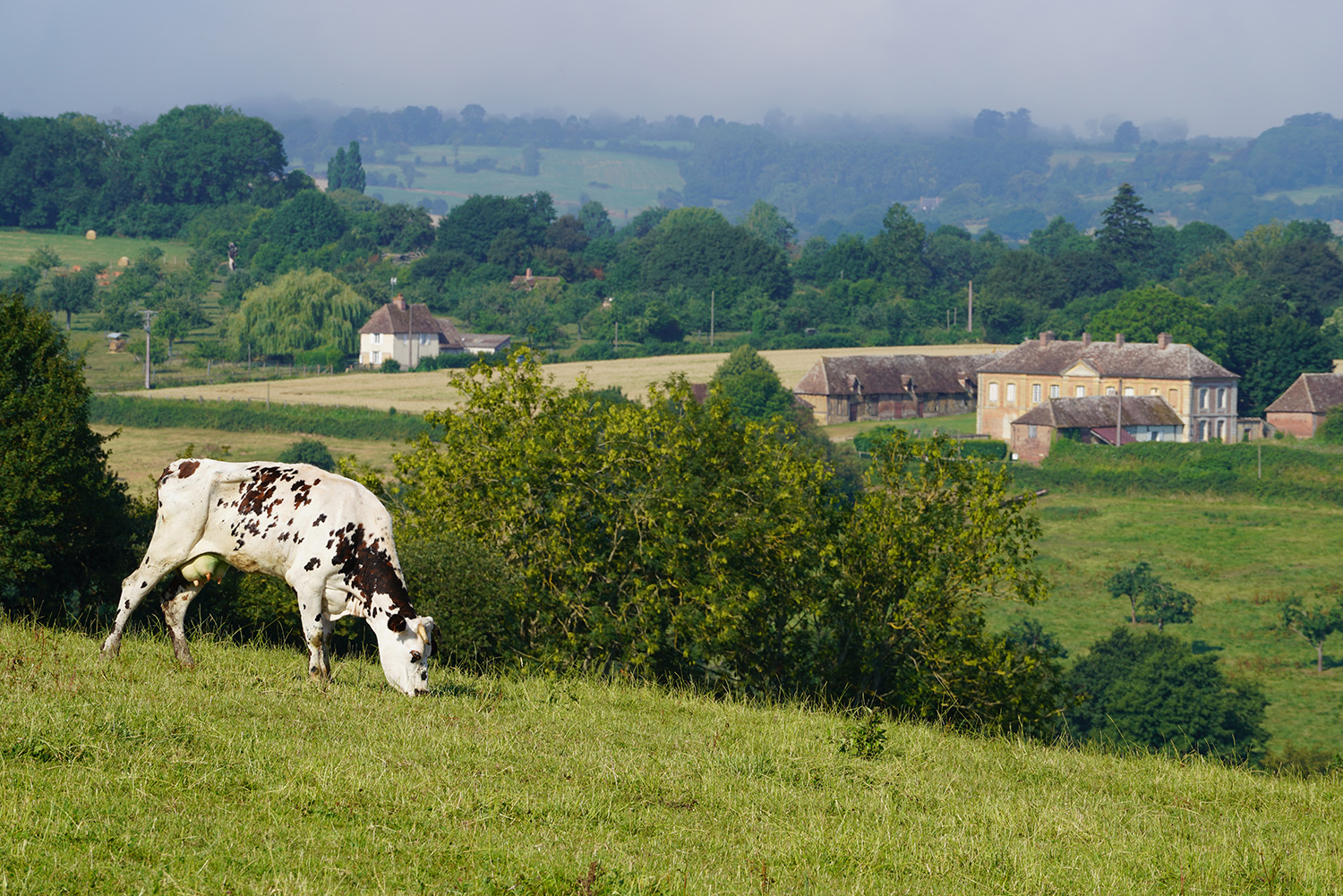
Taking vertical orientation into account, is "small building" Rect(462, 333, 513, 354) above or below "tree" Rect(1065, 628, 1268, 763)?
above

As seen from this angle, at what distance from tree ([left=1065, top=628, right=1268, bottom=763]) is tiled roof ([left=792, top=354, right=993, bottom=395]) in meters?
56.1

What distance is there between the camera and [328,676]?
12727 millimetres

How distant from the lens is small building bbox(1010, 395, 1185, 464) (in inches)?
3393

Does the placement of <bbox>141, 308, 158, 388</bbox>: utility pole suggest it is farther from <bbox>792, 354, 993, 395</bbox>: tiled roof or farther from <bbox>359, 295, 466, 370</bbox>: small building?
<bbox>792, 354, 993, 395</bbox>: tiled roof

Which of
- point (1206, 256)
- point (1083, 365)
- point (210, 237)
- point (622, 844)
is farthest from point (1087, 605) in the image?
point (210, 237)

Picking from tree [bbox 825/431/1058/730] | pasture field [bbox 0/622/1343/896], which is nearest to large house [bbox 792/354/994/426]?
tree [bbox 825/431/1058/730]

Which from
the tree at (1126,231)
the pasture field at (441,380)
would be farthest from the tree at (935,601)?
the tree at (1126,231)

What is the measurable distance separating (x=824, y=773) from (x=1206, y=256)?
6979 inches

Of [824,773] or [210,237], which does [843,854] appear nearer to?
[824,773]

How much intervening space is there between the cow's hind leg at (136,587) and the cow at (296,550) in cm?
1

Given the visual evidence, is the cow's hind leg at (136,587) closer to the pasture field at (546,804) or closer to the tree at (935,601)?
the pasture field at (546,804)

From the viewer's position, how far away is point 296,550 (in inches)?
497

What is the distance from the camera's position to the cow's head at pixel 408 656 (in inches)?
486

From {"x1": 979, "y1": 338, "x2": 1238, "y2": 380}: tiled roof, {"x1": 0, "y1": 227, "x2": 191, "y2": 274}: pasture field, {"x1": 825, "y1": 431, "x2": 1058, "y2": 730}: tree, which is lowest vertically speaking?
{"x1": 825, "y1": 431, "x2": 1058, "y2": 730}: tree
